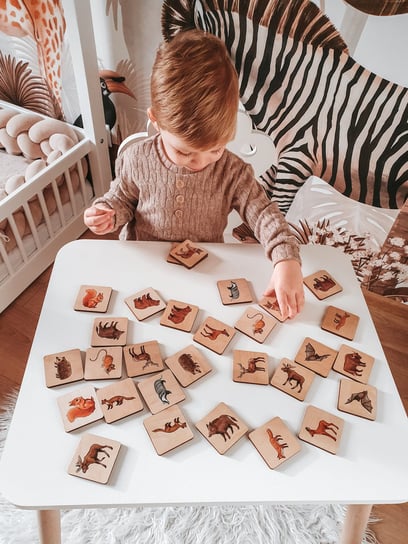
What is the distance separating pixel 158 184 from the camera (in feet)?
2.99

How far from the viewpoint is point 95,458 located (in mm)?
584

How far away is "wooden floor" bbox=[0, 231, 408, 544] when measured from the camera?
1112 millimetres

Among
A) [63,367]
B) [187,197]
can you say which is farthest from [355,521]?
[187,197]

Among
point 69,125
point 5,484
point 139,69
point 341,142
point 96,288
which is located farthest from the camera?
point 69,125

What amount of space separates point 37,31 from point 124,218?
892 mm

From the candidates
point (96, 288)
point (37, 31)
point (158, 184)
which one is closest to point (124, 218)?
point (158, 184)

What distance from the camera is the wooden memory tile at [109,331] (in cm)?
71

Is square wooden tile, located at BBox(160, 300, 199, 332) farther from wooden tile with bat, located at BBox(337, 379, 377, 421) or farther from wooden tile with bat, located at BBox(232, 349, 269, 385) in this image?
wooden tile with bat, located at BBox(337, 379, 377, 421)

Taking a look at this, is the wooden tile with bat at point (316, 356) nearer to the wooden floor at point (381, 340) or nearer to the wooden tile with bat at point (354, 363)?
the wooden tile with bat at point (354, 363)

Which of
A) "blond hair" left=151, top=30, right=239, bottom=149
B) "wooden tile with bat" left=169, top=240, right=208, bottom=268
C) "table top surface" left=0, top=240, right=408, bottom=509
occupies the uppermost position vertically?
"blond hair" left=151, top=30, right=239, bottom=149

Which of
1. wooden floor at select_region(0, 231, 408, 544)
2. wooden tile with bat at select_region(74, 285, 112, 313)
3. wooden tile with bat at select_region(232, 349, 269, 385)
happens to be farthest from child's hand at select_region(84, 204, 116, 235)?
wooden floor at select_region(0, 231, 408, 544)

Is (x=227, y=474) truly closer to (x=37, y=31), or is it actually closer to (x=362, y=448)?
(x=362, y=448)

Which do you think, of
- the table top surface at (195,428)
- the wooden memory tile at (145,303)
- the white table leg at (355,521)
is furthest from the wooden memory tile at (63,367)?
the white table leg at (355,521)

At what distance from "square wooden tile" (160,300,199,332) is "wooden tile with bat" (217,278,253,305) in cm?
6
